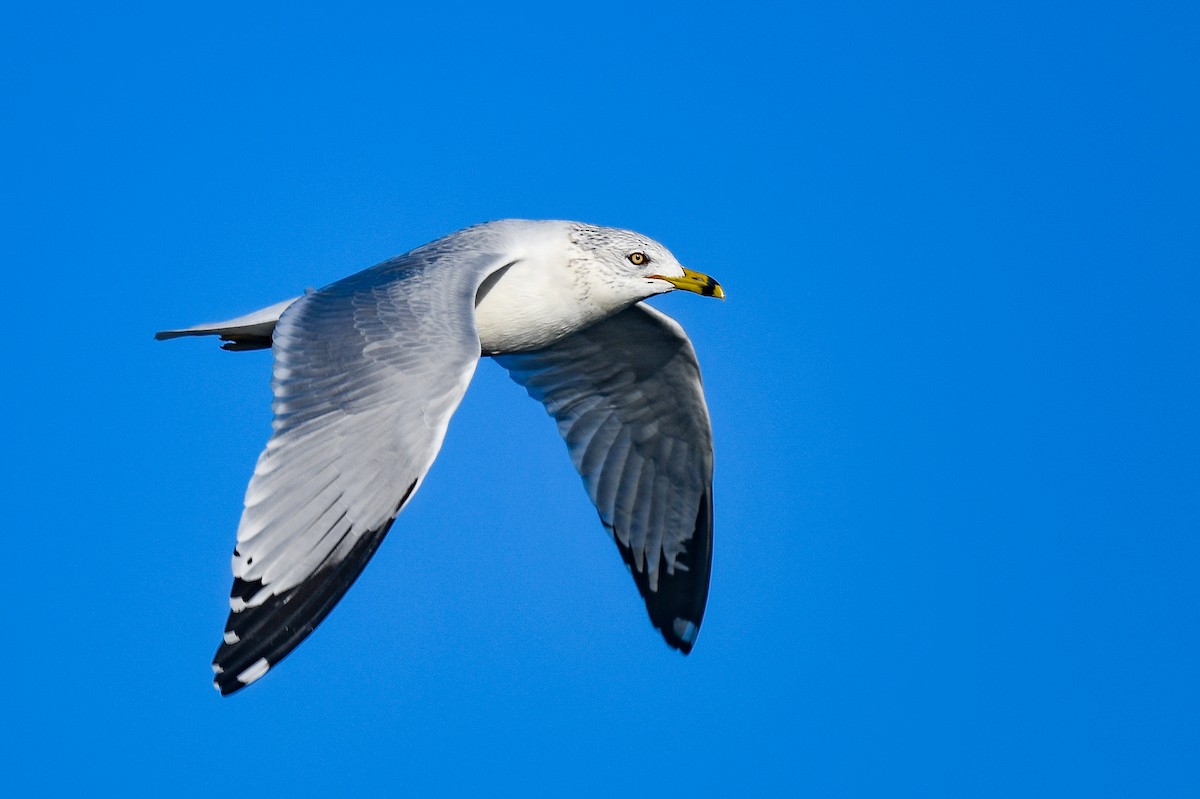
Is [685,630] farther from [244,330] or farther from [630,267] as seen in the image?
[244,330]

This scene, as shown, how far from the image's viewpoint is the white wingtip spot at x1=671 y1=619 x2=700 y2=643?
25.2 ft

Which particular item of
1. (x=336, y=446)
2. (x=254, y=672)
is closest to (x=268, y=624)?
(x=254, y=672)

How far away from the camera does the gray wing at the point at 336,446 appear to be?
4965 millimetres

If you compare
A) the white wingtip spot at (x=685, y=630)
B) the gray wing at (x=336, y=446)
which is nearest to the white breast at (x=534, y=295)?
the gray wing at (x=336, y=446)

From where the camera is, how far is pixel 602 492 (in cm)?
771

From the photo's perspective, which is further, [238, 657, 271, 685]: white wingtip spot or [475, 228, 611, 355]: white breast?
[475, 228, 611, 355]: white breast

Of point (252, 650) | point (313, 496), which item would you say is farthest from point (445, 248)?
point (252, 650)

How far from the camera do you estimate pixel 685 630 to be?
7672mm

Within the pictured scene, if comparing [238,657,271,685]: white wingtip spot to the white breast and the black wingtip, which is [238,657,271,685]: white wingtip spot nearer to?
the black wingtip

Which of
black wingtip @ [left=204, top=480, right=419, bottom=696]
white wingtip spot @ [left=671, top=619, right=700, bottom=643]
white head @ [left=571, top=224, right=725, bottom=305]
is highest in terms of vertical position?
white head @ [left=571, top=224, right=725, bottom=305]

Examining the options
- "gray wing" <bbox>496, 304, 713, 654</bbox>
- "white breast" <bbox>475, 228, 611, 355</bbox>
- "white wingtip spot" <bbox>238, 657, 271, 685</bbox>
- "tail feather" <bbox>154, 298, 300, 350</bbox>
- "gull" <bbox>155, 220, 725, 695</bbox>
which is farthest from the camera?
"gray wing" <bbox>496, 304, 713, 654</bbox>

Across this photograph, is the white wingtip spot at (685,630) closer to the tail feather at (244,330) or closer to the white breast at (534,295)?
the white breast at (534,295)

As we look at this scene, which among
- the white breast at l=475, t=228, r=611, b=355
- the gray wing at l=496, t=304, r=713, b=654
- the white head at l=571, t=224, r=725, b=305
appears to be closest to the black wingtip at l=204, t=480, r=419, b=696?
the white breast at l=475, t=228, r=611, b=355

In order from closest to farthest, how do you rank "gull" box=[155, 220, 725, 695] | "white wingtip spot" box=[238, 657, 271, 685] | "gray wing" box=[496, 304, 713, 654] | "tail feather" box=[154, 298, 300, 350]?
"white wingtip spot" box=[238, 657, 271, 685]
"gull" box=[155, 220, 725, 695]
"tail feather" box=[154, 298, 300, 350]
"gray wing" box=[496, 304, 713, 654]
